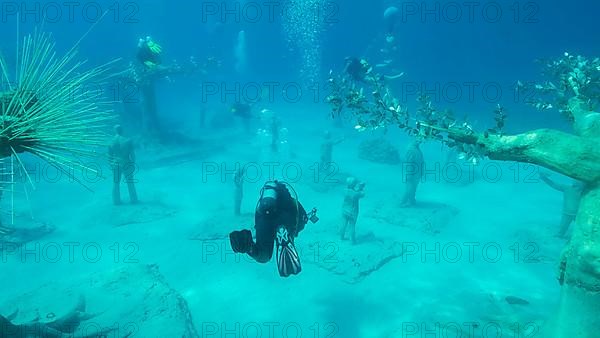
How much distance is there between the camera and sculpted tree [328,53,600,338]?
3891mm

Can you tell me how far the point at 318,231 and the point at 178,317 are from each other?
5293 mm

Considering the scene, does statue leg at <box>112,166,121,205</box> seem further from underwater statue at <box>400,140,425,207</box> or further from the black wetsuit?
the black wetsuit

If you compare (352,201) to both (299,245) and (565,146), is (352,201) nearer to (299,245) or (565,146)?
(299,245)

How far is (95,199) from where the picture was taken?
13242 millimetres

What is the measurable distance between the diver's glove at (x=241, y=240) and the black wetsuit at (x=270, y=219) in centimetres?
5

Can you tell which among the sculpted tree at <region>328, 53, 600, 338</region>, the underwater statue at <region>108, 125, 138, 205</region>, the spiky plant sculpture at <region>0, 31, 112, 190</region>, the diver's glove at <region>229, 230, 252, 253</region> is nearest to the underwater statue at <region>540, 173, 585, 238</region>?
the sculpted tree at <region>328, 53, 600, 338</region>

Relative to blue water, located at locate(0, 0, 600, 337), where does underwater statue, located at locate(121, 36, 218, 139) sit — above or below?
above

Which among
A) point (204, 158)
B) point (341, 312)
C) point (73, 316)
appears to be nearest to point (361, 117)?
point (341, 312)

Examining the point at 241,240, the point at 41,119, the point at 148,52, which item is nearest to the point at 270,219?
the point at 241,240

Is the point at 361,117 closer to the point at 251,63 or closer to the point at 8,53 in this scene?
the point at 8,53

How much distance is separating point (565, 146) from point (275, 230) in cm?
315

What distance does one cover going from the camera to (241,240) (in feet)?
10.4

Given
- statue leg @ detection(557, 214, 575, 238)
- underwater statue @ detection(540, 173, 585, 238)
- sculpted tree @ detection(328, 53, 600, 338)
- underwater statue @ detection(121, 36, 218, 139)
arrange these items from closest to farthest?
sculpted tree @ detection(328, 53, 600, 338), underwater statue @ detection(540, 173, 585, 238), statue leg @ detection(557, 214, 575, 238), underwater statue @ detection(121, 36, 218, 139)

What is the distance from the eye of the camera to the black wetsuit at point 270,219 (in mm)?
3271
